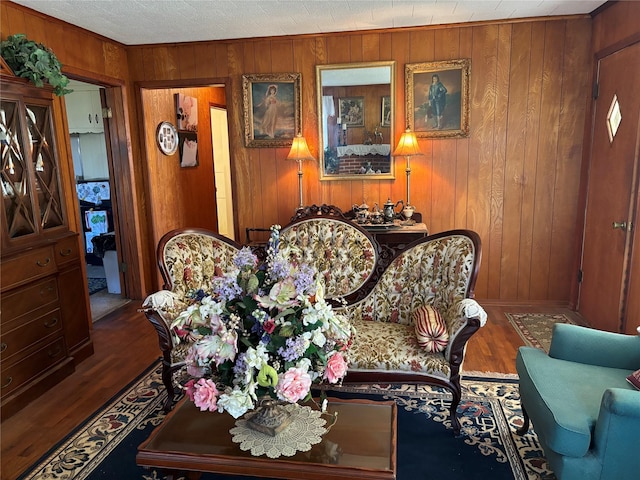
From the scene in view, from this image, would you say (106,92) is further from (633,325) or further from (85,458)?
(633,325)

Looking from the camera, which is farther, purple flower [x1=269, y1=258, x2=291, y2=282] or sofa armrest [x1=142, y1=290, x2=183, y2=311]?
sofa armrest [x1=142, y1=290, x2=183, y2=311]

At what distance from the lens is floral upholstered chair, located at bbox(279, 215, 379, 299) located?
296 centimetres

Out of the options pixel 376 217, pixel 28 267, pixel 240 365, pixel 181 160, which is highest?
pixel 181 160

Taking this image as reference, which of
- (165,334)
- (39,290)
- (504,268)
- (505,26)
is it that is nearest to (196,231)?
(165,334)

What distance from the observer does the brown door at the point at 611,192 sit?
123 inches

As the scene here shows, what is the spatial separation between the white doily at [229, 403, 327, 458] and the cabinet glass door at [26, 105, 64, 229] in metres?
2.13

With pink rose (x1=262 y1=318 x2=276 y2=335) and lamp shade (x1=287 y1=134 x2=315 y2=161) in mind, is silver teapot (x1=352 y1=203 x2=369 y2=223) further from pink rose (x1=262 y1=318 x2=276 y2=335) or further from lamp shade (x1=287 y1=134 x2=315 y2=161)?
pink rose (x1=262 y1=318 x2=276 y2=335)

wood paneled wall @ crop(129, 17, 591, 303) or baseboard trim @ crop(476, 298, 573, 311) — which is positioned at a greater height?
wood paneled wall @ crop(129, 17, 591, 303)

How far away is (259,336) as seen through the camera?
1.66 m

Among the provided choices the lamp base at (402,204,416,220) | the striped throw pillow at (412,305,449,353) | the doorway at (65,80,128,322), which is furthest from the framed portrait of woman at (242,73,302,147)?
the striped throw pillow at (412,305,449,353)

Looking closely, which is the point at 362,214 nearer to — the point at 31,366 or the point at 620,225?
the point at 620,225

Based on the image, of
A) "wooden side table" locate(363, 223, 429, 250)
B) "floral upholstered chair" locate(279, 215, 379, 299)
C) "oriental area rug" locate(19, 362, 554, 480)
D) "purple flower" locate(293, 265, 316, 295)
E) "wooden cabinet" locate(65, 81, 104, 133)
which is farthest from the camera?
"wooden cabinet" locate(65, 81, 104, 133)

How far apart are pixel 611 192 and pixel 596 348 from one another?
171 centimetres

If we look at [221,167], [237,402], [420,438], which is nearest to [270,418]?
[237,402]
